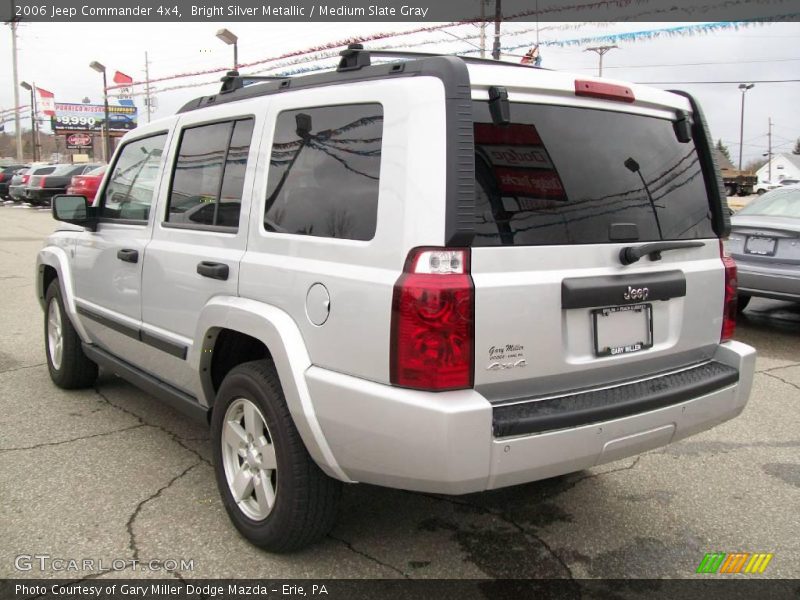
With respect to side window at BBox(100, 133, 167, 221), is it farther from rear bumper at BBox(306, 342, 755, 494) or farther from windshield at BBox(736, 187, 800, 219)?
windshield at BBox(736, 187, 800, 219)

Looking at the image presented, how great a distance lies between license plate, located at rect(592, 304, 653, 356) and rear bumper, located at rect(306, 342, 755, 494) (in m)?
0.26

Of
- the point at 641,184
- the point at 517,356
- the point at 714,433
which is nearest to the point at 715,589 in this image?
the point at 517,356

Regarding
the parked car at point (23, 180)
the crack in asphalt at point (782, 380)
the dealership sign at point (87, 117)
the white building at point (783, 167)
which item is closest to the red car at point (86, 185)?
the parked car at point (23, 180)

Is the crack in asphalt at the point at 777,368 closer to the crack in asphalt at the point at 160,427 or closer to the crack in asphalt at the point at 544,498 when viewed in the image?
the crack in asphalt at the point at 544,498

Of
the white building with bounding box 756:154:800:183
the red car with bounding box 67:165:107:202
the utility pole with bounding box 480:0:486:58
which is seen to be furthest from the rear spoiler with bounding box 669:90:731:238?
the white building with bounding box 756:154:800:183

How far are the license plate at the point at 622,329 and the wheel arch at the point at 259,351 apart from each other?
110cm

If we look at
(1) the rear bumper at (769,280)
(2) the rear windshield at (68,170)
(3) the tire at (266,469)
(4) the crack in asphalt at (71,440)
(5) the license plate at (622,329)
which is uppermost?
(2) the rear windshield at (68,170)

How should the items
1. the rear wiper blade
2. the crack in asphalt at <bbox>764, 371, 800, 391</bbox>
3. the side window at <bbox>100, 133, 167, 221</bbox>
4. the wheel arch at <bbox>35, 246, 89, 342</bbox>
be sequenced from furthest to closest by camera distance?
the crack in asphalt at <bbox>764, 371, 800, 391</bbox> < the wheel arch at <bbox>35, 246, 89, 342</bbox> < the side window at <bbox>100, 133, 167, 221</bbox> < the rear wiper blade

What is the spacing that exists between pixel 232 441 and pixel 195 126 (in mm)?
1662

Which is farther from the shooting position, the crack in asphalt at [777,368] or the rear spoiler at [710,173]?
the crack in asphalt at [777,368]

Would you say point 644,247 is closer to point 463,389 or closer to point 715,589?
point 463,389

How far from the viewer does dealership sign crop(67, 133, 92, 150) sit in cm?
8212

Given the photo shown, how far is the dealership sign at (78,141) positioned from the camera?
82.1m

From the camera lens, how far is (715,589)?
8.92 ft
